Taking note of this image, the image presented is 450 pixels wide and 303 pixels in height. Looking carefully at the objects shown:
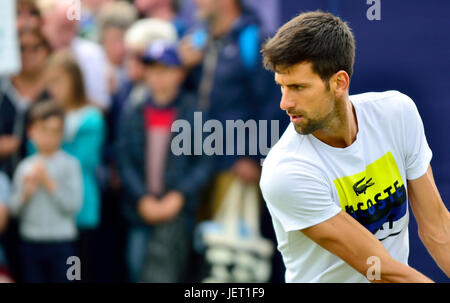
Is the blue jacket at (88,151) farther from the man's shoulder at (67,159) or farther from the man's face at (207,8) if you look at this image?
the man's face at (207,8)

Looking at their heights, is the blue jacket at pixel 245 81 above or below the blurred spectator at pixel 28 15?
below

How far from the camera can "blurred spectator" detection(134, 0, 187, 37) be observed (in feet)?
17.0

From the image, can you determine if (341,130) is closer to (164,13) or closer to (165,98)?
(165,98)

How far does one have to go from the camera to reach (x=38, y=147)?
5.24 meters

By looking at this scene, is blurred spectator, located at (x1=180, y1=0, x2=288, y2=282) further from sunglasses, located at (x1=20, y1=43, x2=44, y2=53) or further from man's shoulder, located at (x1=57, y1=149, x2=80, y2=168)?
sunglasses, located at (x1=20, y1=43, x2=44, y2=53)

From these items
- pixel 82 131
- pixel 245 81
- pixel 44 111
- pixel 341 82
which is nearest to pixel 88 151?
pixel 82 131

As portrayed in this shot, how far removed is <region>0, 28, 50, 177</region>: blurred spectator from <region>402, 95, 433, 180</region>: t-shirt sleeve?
3.05 metres

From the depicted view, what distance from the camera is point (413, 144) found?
2918mm

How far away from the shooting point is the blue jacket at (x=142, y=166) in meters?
5.13

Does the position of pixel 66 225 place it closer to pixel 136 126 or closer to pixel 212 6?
pixel 136 126

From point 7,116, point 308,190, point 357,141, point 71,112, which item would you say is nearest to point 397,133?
point 357,141

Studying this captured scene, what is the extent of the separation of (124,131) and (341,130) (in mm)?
2617

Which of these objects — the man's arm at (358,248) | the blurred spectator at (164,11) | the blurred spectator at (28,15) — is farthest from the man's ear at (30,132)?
the man's arm at (358,248)

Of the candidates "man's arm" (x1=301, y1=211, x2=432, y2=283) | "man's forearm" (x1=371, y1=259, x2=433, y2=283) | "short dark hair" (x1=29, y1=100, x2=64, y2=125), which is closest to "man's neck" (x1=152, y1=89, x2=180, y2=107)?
"short dark hair" (x1=29, y1=100, x2=64, y2=125)
